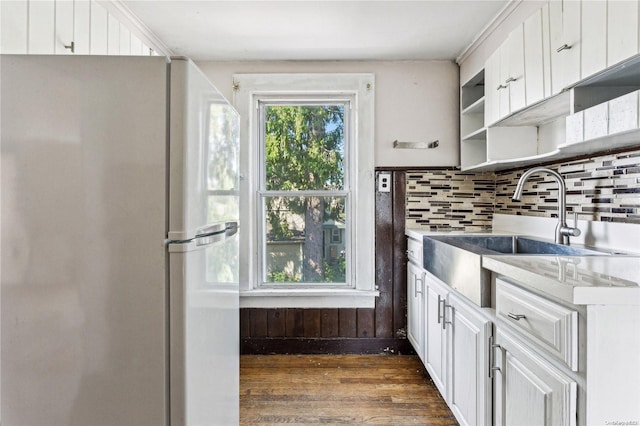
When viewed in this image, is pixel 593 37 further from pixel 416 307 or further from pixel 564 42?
pixel 416 307

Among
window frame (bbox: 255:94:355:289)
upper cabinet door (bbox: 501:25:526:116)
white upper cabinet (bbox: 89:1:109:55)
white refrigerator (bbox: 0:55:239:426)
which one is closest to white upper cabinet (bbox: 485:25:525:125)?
upper cabinet door (bbox: 501:25:526:116)

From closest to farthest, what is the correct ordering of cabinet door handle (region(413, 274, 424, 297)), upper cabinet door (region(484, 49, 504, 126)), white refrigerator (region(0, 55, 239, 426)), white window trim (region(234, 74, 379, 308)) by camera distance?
white refrigerator (region(0, 55, 239, 426))
upper cabinet door (region(484, 49, 504, 126))
cabinet door handle (region(413, 274, 424, 297))
white window trim (region(234, 74, 379, 308))

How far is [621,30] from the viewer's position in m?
1.12

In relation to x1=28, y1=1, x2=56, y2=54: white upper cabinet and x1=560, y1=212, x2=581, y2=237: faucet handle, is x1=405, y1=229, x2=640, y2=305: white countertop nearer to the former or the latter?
x1=560, y1=212, x2=581, y2=237: faucet handle

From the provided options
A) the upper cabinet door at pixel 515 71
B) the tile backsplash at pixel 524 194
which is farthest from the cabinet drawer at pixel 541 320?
the upper cabinet door at pixel 515 71

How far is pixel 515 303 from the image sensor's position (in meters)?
1.16

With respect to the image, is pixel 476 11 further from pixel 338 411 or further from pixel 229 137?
pixel 338 411

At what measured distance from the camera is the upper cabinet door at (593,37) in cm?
119

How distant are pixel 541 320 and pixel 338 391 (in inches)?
56.6

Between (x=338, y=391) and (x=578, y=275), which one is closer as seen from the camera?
(x=578, y=275)

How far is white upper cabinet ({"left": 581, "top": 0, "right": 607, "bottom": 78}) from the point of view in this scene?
1.19 metres

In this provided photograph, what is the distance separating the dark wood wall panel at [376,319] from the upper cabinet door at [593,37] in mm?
1424

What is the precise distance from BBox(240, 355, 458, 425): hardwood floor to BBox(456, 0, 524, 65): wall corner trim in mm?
2146

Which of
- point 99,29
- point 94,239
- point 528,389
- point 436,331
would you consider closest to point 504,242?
point 436,331
